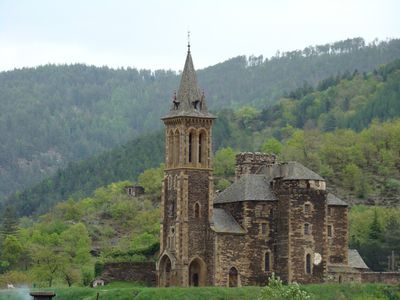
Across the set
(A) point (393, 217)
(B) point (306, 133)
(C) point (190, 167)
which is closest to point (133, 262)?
(C) point (190, 167)

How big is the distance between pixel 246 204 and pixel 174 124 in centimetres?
857

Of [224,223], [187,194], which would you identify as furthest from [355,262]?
[187,194]

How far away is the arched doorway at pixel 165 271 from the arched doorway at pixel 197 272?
5.75 feet

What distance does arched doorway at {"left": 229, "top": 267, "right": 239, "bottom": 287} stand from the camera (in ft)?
293

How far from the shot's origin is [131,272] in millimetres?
94438

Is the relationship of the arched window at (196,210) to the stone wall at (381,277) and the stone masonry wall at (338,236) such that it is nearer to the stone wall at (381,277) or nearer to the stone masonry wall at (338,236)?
the stone masonry wall at (338,236)

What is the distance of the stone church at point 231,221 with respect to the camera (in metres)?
89.1

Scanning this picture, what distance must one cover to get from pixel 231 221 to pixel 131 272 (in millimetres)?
9638

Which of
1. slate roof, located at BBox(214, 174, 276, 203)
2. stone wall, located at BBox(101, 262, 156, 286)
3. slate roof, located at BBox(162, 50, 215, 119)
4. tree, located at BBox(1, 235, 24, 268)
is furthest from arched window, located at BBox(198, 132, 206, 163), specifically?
tree, located at BBox(1, 235, 24, 268)

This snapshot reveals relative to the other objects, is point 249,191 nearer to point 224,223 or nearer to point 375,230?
point 224,223

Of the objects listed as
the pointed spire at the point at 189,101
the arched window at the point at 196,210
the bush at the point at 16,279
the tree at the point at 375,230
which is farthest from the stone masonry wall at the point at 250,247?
the tree at the point at 375,230

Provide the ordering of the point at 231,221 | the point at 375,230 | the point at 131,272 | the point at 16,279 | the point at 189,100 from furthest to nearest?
the point at 375,230 < the point at 16,279 < the point at 131,272 < the point at 189,100 < the point at 231,221

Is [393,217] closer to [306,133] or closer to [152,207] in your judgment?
[152,207]

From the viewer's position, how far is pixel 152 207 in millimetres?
169125
